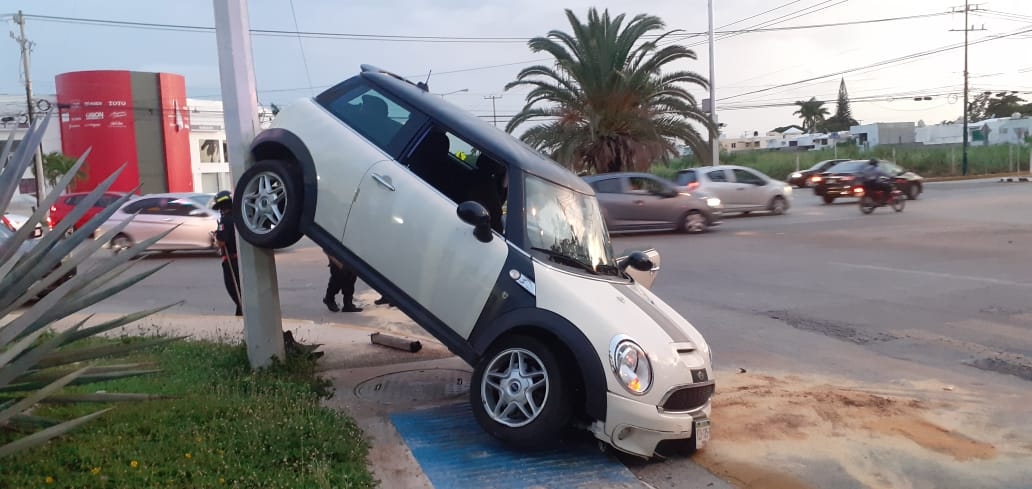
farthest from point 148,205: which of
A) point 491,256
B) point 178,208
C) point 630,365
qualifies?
point 630,365

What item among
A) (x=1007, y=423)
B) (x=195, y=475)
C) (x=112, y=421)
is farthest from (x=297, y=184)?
(x=1007, y=423)

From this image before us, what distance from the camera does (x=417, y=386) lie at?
23.2 ft

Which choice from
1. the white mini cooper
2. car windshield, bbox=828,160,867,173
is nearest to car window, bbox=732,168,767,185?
car windshield, bbox=828,160,867,173

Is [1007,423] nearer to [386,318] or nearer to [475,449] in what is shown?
[475,449]

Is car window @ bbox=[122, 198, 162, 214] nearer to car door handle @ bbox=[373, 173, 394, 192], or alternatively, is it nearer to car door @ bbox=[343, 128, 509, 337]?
car door @ bbox=[343, 128, 509, 337]

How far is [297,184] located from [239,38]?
Result: 1.37m

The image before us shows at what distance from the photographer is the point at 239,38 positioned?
6.70 meters

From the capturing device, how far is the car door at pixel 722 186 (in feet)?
82.6

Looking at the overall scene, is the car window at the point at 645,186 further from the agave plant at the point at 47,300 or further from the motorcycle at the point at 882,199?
the agave plant at the point at 47,300

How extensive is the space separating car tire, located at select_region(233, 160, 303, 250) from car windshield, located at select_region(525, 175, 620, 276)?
176 centimetres

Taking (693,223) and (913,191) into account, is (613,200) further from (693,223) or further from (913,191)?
(913,191)

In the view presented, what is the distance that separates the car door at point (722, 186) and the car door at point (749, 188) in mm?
174

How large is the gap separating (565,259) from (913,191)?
1159 inches

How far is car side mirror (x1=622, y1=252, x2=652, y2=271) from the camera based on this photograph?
22.5 ft
